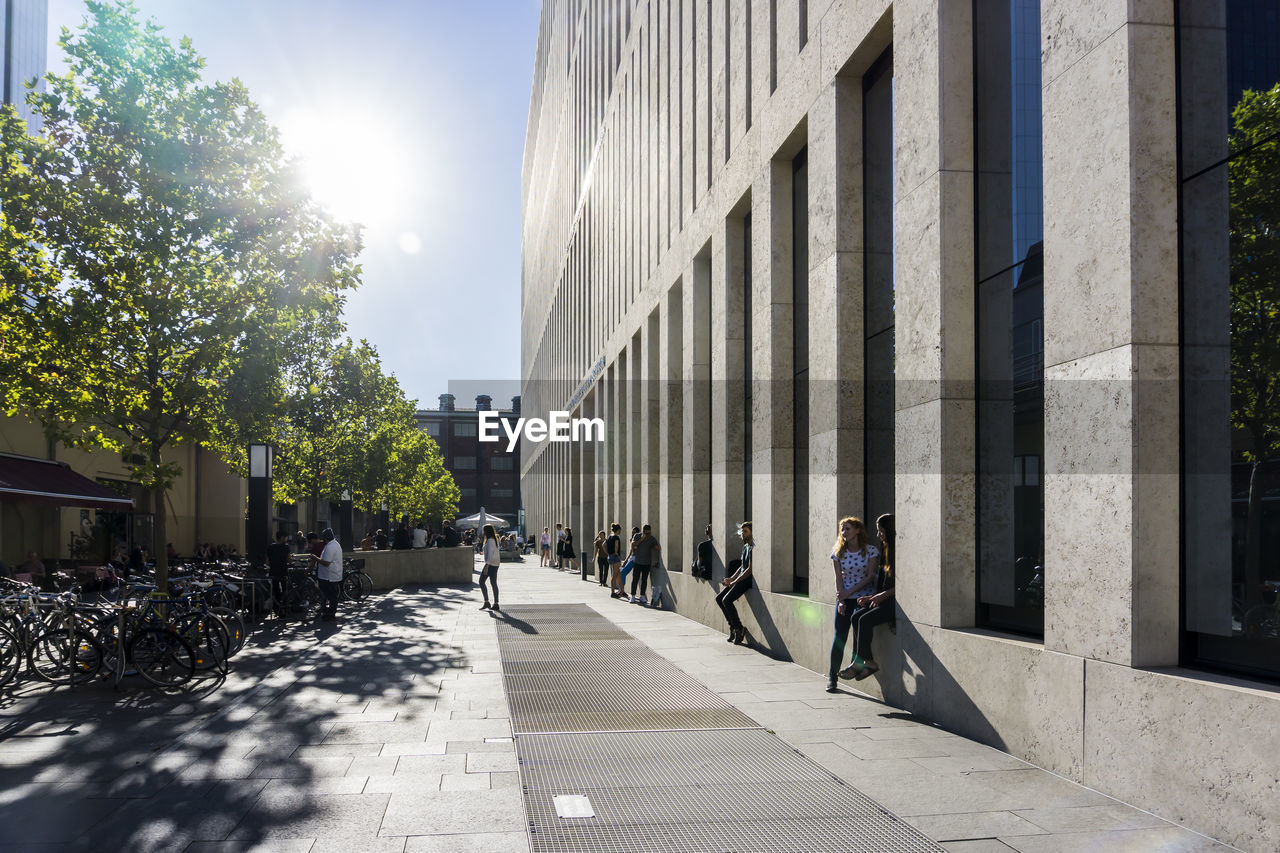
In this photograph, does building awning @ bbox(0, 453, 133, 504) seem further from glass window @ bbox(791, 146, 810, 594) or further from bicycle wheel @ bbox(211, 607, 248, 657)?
glass window @ bbox(791, 146, 810, 594)

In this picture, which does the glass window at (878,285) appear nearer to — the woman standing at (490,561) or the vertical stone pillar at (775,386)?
the vertical stone pillar at (775,386)

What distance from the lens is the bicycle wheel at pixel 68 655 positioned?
1072cm

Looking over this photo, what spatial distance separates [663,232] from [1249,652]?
1797 cm

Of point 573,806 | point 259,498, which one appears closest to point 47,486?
point 259,498

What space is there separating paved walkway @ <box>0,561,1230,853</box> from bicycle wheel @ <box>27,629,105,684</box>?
0.87 feet

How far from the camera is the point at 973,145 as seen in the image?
8805 mm

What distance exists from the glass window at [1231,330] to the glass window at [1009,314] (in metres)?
1.62

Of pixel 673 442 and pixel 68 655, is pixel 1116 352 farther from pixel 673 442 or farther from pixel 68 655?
pixel 673 442

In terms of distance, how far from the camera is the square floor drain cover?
19.3 ft

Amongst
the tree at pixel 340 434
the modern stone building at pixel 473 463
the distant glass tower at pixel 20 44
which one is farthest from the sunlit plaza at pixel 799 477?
the modern stone building at pixel 473 463

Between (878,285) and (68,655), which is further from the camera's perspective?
(878,285)

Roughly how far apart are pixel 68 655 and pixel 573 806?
7487 millimetres

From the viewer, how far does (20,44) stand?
79750 mm

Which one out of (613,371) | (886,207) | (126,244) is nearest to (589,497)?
(613,371)
